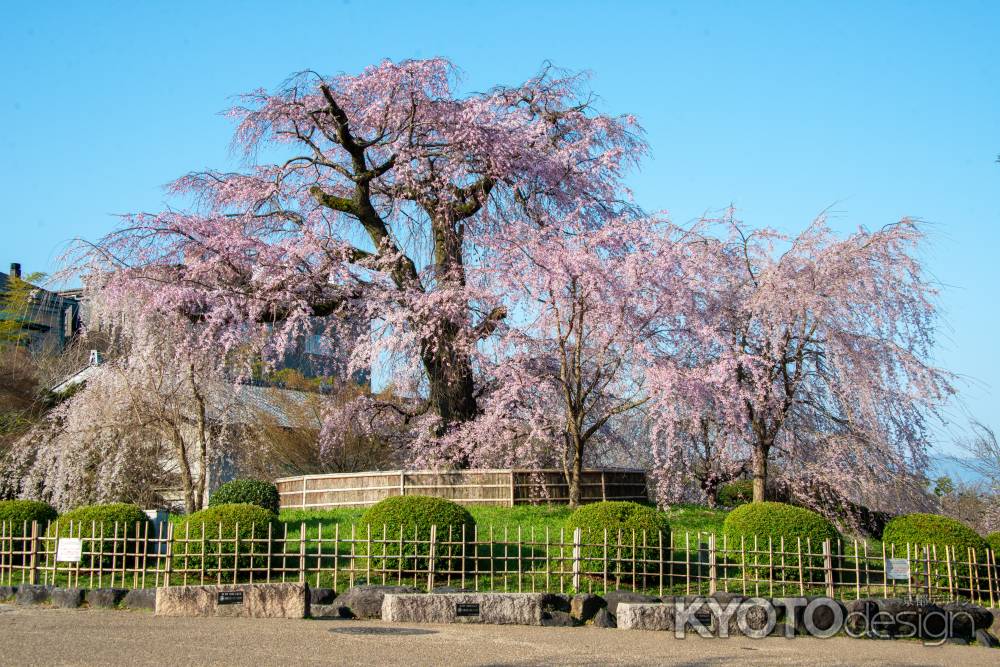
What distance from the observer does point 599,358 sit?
18.1 meters

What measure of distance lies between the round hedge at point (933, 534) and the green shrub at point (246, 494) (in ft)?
37.6

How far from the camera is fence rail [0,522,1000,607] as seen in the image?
13.0 m

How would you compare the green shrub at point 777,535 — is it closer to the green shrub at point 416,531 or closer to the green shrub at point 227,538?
the green shrub at point 416,531

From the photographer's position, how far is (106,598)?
1248 cm

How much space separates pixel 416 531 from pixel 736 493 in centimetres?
1099

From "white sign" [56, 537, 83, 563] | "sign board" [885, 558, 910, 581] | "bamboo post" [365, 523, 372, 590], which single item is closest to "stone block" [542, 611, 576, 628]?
"bamboo post" [365, 523, 372, 590]

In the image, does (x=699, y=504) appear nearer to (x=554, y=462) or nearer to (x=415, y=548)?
(x=554, y=462)

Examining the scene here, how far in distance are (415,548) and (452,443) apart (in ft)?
21.3

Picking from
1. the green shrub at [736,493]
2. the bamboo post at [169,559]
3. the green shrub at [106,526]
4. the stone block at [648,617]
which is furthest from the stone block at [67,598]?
the green shrub at [736,493]

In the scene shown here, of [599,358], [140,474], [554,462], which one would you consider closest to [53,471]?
[140,474]

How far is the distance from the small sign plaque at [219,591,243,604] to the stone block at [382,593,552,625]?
175 centimetres

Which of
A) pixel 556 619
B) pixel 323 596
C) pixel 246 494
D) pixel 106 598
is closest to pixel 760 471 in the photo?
pixel 556 619

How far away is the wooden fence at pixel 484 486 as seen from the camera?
1822 cm

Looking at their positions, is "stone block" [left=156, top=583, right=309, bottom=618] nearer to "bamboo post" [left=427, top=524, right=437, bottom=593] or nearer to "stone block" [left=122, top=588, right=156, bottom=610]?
"stone block" [left=122, top=588, right=156, bottom=610]
